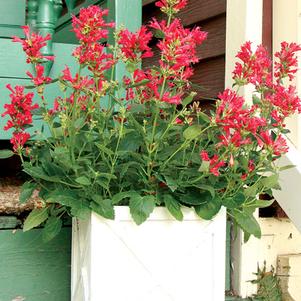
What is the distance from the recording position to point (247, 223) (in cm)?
146

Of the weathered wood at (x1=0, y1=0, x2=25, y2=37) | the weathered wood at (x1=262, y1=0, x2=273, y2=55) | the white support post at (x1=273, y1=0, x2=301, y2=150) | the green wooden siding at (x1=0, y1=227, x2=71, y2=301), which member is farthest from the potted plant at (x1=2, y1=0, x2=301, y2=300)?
the weathered wood at (x1=0, y1=0, x2=25, y2=37)

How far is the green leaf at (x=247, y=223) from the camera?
145 cm

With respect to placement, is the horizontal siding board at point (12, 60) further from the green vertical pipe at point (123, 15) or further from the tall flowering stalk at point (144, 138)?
the tall flowering stalk at point (144, 138)

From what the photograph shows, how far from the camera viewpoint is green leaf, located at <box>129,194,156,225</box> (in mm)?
1328

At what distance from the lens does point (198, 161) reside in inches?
55.1

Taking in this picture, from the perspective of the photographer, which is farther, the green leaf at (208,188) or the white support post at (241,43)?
the white support post at (241,43)

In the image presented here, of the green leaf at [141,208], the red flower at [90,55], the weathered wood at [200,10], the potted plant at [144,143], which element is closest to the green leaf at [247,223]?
the potted plant at [144,143]

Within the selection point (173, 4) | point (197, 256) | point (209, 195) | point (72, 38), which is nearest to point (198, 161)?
point (209, 195)

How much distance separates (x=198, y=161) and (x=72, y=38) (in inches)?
54.7

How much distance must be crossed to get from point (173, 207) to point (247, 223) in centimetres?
19

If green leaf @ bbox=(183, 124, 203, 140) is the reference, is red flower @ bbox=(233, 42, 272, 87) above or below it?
above

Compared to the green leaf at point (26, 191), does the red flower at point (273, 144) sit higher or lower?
higher

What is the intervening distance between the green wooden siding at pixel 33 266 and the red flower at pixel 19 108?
0.33 m

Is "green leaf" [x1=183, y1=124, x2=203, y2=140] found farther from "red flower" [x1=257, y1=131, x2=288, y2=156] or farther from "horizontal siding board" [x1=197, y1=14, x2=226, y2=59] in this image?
"horizontal siding board" [x1=197, y1=14, x2=226, y2=59]
